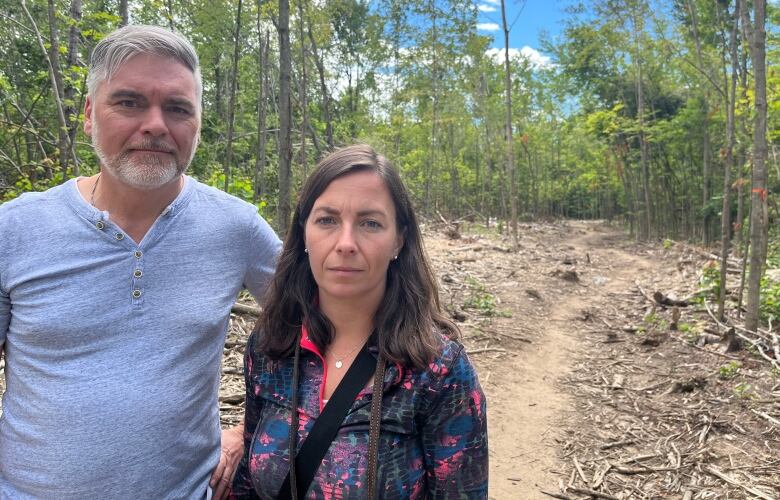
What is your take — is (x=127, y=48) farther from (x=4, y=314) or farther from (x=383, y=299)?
(x=383, y=299)

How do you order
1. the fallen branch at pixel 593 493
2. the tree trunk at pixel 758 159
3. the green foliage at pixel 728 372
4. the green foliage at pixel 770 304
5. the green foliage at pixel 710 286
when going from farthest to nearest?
1. the green foliage at pixel 710 286
2. the green foliage at pixel 770 304
3. the tree trunk at pixel 758 159
4. the green foliage at pixel 728 372
5. the fallen branch at pixel 593 493

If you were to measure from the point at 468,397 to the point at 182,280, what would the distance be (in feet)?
3.06

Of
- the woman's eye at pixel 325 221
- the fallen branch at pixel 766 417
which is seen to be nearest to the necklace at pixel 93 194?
the woman's eye at pixel 325 221

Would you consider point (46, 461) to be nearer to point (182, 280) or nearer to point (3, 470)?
point (3, 470)

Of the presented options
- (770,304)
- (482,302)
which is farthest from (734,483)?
(482,302)

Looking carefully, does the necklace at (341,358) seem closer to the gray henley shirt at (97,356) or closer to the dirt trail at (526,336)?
the gray henley shirt at (97,356)

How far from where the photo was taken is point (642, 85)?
19.0 m

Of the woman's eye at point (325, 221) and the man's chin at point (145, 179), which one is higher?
the man's chin at point (145, 179)

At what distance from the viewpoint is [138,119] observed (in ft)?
5.28

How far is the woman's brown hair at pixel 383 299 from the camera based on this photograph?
1.45 m

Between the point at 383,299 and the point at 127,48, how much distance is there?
1070 mm

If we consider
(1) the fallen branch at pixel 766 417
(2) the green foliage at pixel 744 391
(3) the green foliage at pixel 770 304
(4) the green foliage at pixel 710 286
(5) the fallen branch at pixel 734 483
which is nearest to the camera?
(5) the fallen branch at pixel 734 483

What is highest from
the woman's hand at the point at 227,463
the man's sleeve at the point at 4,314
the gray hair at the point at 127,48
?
the gray hair at the point at 127,48

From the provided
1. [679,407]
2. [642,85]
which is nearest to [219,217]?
[679,407]
